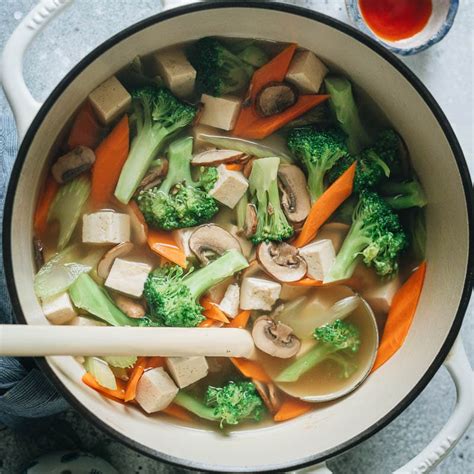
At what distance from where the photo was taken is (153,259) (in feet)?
6.88

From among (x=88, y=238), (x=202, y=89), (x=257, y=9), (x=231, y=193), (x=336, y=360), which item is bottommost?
(x=336, y=360)

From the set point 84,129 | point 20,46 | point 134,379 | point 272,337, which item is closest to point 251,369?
point 272,337

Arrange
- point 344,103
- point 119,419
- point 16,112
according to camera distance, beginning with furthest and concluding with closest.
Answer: point 344,103 → point 119,419 → point 16,112

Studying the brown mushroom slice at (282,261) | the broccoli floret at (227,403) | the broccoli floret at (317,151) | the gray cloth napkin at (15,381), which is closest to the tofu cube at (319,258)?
the brown mushroom slice at (282,261)

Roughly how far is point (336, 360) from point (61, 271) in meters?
0.77

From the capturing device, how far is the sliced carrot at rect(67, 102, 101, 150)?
2.01m

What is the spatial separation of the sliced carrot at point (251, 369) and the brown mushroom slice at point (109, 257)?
403 mm

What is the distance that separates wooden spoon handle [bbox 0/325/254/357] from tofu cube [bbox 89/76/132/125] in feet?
1.92

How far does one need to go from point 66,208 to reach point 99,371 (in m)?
0.43

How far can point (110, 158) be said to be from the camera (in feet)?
6.71

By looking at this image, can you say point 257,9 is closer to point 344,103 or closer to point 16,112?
point 344,103

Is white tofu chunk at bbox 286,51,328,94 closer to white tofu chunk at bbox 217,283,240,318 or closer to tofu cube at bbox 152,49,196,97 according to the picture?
tofu cube at bbox 152,49,196,97

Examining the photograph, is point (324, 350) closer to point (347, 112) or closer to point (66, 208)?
point (347, 112)

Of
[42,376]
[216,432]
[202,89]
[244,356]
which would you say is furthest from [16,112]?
[216,432]
